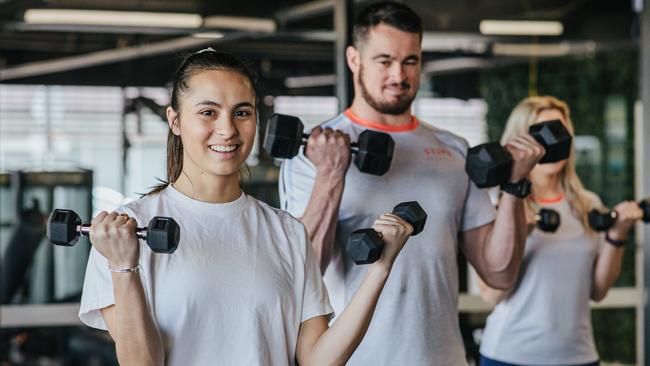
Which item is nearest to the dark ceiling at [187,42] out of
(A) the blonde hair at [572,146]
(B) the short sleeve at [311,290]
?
(A) the blonde hair at [572,146]

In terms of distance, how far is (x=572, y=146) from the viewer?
2.91 meters

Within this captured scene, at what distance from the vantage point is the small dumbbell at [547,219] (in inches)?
109

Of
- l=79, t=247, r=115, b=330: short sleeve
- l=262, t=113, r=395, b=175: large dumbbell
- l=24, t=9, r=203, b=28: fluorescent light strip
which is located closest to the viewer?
l=79, t=247, r=115, b=330: short sleeve

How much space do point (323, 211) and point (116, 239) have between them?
755 millimetres

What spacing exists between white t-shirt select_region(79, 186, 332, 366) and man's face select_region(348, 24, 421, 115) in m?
0.68

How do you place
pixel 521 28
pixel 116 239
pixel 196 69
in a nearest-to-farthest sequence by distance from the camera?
pixel 116 239, pixel 196 69, pixel 521 28

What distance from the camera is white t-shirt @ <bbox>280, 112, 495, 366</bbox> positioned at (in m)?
2.22

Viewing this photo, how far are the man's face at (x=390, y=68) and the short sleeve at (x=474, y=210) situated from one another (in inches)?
11.3

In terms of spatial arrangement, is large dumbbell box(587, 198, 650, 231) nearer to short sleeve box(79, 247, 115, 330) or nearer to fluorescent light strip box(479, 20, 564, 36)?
fluorescent light strip box(479, 20, 564, 36)

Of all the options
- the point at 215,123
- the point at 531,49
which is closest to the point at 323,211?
the point at 215,123

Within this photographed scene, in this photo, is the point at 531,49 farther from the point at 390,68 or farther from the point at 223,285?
the point at 223,285

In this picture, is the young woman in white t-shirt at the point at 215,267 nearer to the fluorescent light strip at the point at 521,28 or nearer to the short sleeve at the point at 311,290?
the short sleeve at the point at 311,290

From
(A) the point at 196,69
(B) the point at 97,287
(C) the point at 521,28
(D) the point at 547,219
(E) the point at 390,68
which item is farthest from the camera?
(C) the point at 521,28

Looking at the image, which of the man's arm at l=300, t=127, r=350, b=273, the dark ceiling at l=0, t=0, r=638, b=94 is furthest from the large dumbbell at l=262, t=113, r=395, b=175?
the dark ceiling at l=0, t=0, r=638, b=94
